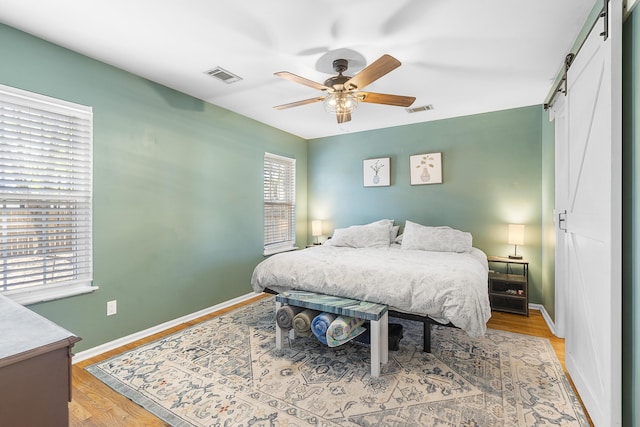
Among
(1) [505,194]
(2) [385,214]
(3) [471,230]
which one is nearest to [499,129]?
(1) [505,194]

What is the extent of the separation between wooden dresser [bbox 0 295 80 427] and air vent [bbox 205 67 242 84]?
8.15 ft

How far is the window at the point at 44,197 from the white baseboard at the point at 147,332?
1.74 ft

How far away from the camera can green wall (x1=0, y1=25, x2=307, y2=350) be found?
8.13ft

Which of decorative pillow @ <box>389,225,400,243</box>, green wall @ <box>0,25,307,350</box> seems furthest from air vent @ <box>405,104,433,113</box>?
green wall @ <box>0,25,307,350</box>

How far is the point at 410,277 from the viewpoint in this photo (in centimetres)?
251

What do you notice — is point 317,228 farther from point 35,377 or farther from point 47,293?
point 35,377

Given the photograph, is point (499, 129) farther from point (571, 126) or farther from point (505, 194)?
point (571, 126)

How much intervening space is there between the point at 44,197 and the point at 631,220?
374 cm

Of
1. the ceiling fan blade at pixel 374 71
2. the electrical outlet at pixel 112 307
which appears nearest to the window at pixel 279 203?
the electrical outlet at pixel 112 307

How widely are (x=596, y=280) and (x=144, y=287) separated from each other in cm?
357

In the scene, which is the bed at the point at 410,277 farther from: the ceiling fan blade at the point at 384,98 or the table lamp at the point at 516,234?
the ceiling fan blade at the point at 384,98

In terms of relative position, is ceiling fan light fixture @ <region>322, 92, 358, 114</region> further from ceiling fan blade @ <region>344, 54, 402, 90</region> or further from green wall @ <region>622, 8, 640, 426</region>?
green wall @ <region>622, 8, 640, 426</region>

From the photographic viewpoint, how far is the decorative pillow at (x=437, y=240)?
3.67 m

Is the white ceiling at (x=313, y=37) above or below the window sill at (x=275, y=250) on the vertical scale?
above
